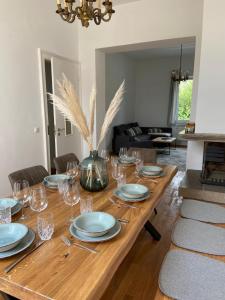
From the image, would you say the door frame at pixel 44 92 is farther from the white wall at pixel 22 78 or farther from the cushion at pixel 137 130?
the cushion at pixel 137 130

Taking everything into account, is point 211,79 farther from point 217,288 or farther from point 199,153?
point 217,288

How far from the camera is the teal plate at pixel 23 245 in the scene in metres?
0.97

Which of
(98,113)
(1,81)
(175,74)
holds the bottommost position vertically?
(98,113)

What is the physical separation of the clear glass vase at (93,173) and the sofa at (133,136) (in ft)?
14.8

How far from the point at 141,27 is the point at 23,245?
12.2 ft

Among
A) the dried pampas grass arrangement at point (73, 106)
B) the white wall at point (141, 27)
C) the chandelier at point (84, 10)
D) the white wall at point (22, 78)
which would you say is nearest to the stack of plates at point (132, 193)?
the dried pampas grass arrangement at point (73, 106)

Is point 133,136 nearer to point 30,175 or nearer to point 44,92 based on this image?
point 44,92

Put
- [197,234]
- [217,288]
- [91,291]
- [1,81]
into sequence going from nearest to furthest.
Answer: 1. [91,291]
2. [217,288]
3. [197,234]
4. [1,81]

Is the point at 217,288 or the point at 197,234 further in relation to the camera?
the point at 197,234

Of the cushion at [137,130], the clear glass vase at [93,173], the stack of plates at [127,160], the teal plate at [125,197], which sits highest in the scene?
the clear glass vase at [93,173]

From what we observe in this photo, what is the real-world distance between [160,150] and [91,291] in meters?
6.21

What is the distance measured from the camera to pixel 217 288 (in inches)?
45.8

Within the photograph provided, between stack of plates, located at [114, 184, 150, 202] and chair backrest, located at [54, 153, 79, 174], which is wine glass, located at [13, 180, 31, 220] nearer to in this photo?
stack of plates, located at [114, 184, 150, 202]

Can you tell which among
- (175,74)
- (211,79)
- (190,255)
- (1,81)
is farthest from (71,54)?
(190,255)
